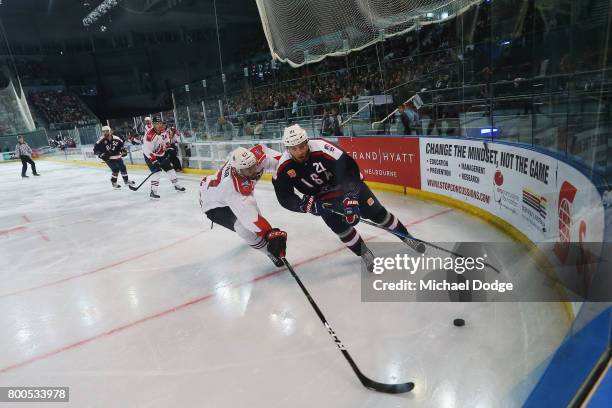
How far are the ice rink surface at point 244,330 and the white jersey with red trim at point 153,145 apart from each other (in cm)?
313

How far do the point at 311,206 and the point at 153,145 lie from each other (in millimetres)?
5353

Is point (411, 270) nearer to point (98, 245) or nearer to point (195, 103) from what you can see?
point (98, 245)

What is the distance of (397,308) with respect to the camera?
2.60 meters

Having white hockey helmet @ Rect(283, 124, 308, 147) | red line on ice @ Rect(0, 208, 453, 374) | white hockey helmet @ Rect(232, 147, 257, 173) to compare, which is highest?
white hockey helmet @ Rect(283, 124, 308, 147)

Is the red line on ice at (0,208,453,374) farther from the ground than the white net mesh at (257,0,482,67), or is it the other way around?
the white net mesh at (257,0,482,67)

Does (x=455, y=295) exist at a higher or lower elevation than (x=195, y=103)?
lower

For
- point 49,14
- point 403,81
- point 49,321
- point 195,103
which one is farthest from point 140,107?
point 49,321

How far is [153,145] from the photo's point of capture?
752cm

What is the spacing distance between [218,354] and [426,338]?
3.75 feet

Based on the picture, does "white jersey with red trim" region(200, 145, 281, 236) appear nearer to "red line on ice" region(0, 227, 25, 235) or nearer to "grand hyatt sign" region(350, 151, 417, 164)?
"grand hyatt sign" region(350, 151, 417, 164)

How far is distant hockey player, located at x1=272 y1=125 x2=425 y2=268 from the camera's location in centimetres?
305

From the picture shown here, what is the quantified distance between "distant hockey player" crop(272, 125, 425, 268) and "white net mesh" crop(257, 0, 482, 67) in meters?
1.91
